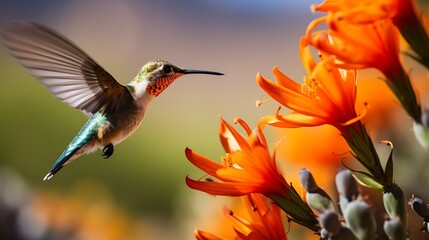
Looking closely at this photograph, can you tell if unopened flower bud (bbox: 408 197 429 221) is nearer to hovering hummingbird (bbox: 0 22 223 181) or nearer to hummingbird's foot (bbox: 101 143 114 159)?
hovering hummingbird (bbox: 0 22 223 181)

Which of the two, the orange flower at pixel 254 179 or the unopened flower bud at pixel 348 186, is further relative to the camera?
the orange flower at pixel 254 179

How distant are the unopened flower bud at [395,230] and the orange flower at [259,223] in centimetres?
35

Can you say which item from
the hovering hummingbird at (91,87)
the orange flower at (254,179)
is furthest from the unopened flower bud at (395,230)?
the hovering hummingbird at (91,87)

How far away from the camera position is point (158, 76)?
268 cm

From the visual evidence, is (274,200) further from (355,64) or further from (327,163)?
(327,163)

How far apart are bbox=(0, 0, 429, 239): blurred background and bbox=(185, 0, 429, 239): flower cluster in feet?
0.86

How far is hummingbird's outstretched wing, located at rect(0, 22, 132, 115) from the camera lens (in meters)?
2.40

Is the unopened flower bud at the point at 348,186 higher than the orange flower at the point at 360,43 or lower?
lower

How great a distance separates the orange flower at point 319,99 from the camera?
5.34 feet

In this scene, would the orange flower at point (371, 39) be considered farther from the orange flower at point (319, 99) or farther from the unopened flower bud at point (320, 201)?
the unopened flower bud at point (320, 201)

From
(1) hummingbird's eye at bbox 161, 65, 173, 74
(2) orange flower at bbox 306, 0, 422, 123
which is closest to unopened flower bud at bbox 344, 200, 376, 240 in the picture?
(2) orange flower at bbox 306, 0, 422, 123

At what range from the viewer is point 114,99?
111 inches

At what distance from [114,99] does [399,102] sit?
59.5 inches

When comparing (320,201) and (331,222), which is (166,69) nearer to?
A: (320,201)
